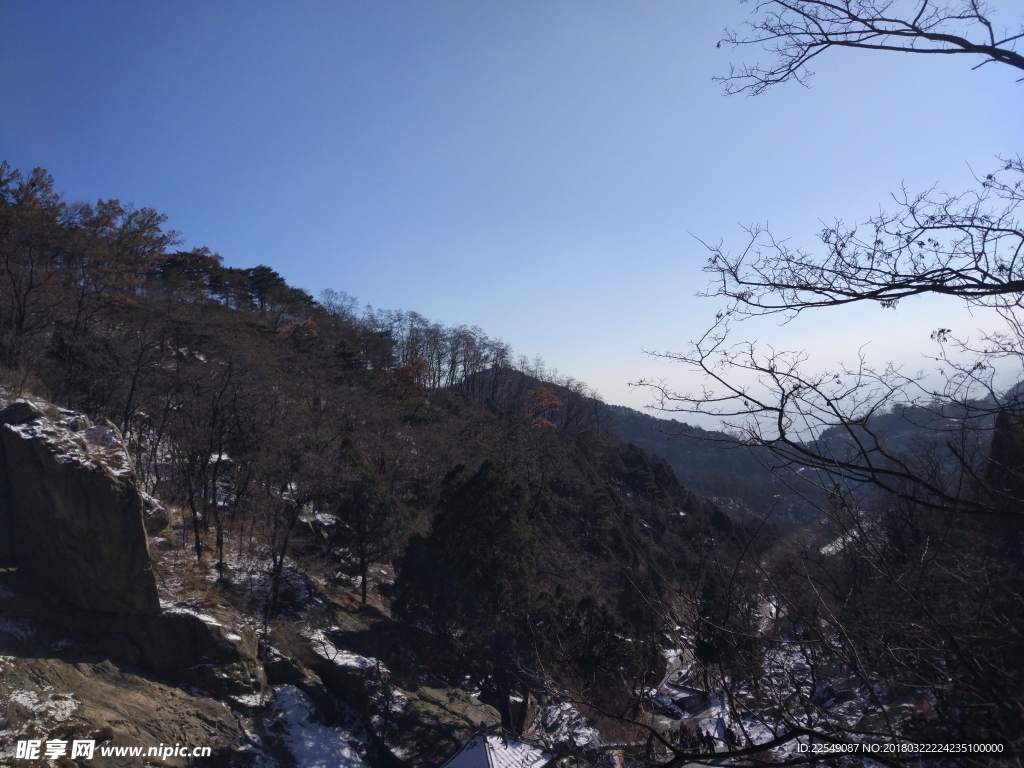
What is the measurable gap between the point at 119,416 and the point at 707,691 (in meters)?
19.5

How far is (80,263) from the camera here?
23.0m

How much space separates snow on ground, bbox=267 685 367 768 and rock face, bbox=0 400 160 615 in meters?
3.10

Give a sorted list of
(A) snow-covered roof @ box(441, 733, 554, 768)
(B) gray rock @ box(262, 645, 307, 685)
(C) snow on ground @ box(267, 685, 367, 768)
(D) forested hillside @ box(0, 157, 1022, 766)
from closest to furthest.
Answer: (D) forested hillside @ box(0, 157, 1022, 766) → (A) snow-covered roof @ box(441, 733, 554, 768) → (C) snow on ground @ box(267, 685, 367, 768) → (B) gray rock @ box(262, 645, 307, 685)

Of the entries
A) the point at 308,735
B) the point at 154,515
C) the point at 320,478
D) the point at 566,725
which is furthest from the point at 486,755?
the point at 154,515

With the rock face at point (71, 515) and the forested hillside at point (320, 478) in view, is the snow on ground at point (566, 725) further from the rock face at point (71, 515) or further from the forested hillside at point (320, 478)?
the rock face at point (71, 515)

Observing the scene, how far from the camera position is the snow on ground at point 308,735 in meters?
11.2

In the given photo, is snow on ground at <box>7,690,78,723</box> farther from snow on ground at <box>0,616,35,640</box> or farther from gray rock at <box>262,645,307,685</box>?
gray rock at <box>262,645,307,685</box>

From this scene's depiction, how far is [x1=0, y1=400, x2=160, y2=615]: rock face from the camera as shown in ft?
34.6

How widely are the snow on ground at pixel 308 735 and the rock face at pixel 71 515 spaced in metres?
3.10

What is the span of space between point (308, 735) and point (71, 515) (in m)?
6.03

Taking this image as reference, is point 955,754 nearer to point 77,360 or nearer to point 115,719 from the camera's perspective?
point 115,719

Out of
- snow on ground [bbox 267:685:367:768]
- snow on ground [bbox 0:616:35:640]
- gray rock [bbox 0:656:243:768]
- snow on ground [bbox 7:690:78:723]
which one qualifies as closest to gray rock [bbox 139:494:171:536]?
snow on ground [bbox 0:616:35:640]

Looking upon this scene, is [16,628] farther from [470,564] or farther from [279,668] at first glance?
[470,564]

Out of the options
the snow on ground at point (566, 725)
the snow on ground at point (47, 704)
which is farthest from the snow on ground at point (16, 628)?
the snow on ground at point (566, 725)
